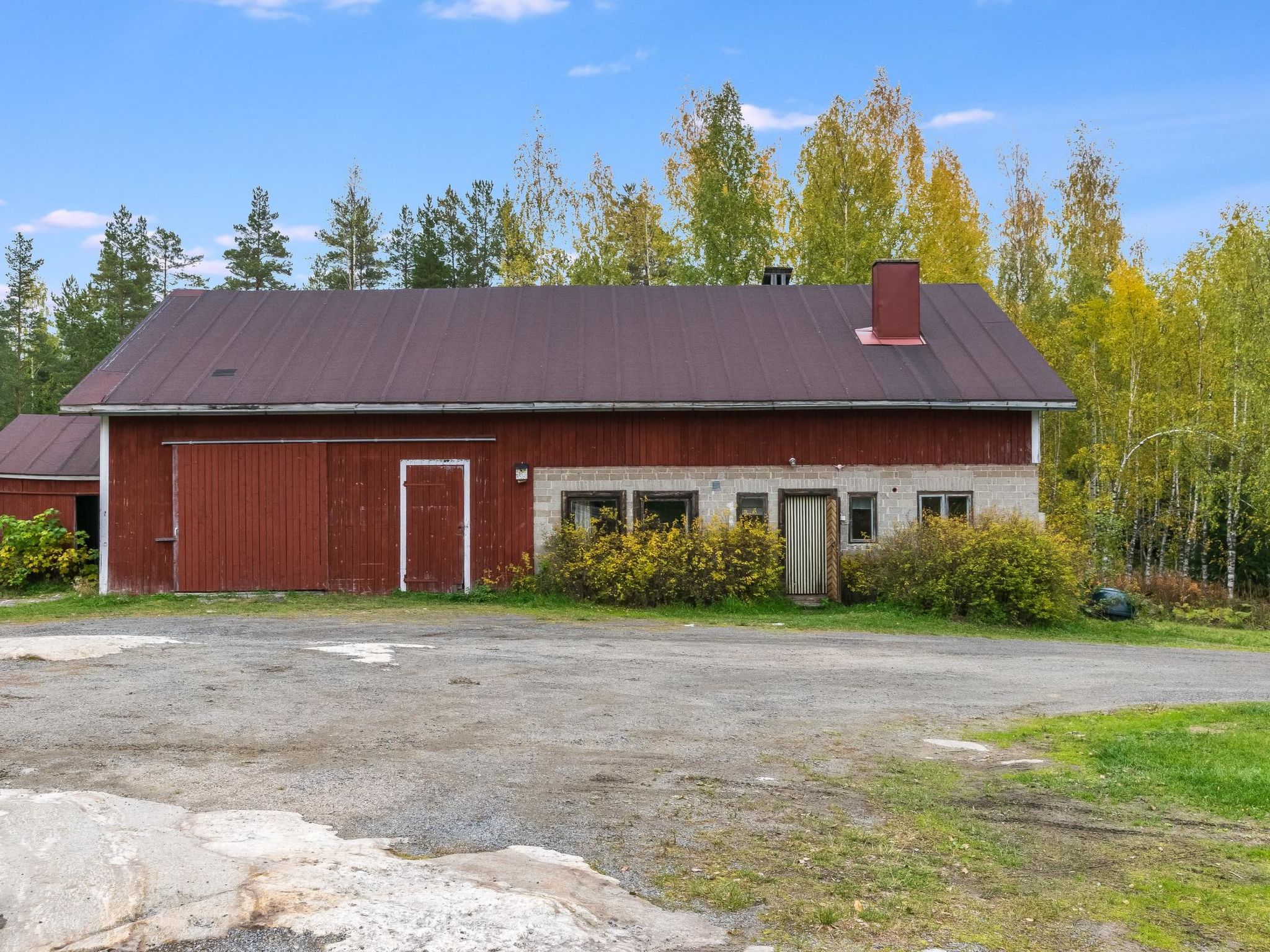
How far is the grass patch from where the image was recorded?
4148 millimetres

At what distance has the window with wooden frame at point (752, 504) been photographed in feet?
57.3

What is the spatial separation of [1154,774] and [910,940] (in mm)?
3470

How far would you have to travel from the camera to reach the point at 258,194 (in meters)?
42.8

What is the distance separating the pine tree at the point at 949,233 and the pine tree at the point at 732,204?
4.35 m

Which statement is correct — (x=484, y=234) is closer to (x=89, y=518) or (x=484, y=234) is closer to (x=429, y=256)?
(x=429, y=256)

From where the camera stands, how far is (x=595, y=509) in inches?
692

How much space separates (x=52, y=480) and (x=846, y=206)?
21.2 metres

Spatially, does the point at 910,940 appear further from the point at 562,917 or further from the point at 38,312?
the point at 38,312

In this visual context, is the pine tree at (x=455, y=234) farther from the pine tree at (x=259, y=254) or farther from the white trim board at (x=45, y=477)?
the white trim board at (x=45, y=477)

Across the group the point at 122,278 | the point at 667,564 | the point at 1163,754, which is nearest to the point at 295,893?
the point at 1163,754

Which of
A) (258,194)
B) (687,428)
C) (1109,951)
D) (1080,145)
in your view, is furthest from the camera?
(258,194)

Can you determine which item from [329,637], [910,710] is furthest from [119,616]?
[910,710]

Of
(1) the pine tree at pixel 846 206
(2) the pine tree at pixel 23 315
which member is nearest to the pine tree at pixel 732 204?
(1) the pine tree at pixel 846 206

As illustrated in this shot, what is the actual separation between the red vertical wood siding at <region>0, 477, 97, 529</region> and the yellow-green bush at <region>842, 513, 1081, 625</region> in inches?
592
